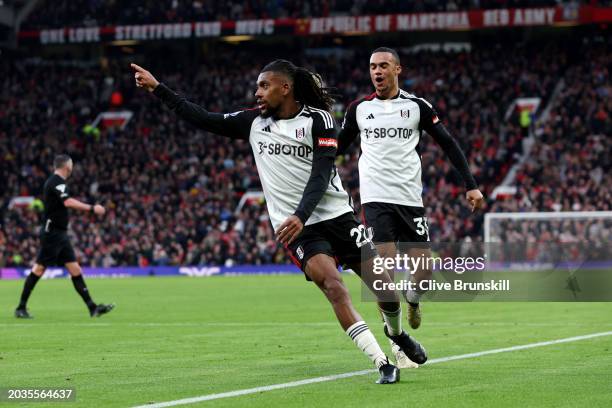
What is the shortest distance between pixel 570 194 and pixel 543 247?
22.7 ft

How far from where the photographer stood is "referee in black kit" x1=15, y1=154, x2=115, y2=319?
17.1 metres

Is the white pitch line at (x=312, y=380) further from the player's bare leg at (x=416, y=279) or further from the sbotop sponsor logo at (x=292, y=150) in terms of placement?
the sbotop sponsor logo at (x=292, y=150)

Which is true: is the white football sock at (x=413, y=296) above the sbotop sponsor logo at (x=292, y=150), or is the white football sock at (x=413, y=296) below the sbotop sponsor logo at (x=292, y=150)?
below

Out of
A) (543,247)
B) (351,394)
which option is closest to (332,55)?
(543,247)

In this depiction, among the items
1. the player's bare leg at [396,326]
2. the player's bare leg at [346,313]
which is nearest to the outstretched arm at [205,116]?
the player's bare leg at [346,313]

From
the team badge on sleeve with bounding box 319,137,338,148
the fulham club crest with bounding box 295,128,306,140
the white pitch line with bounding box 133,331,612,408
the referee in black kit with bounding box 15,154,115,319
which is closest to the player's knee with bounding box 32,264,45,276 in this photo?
the referee in black kit with bounding box 15,154,115,319

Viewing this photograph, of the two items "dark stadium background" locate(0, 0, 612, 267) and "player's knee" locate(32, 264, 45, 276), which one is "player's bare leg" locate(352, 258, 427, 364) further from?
"dark stadium background" locate(0, 0, 612, 267)

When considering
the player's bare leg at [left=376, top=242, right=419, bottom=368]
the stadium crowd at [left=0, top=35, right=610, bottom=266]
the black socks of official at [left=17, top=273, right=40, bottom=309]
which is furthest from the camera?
the stadium crowd at [left=0, top=35, right=610, bottom=266]

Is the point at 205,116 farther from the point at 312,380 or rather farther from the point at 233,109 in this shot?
the point at 233,109

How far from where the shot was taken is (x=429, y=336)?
510 inches

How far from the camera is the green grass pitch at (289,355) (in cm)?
761

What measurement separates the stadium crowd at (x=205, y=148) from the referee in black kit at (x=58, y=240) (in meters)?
20.9

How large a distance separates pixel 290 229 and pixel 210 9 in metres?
44.5

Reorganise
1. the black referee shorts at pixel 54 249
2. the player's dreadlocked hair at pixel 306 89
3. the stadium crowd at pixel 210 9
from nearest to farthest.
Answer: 1. the player's dreadlocked hair at pixel 306 89
2. the black referee shorts at pixel 54 249
3. the stadium crowd at pixel 210 9
